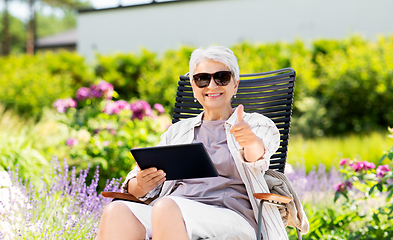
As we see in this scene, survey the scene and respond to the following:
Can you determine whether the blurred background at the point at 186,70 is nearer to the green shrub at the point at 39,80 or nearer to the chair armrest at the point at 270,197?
the green shrub at the point at 39,80

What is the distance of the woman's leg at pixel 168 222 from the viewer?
1.69 metres

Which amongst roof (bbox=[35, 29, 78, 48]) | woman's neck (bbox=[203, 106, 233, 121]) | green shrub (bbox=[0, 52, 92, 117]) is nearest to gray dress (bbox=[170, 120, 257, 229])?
woman's neck (bbox=[203, 106, 233, 121])

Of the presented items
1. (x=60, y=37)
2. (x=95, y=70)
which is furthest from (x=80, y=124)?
(x=60, y=37)

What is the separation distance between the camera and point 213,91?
2184mm

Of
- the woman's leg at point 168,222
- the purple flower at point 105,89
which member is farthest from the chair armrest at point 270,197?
the purple flower at point 105,89

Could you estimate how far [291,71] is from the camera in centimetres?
272

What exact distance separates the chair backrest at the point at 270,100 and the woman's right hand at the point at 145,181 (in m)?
0.90

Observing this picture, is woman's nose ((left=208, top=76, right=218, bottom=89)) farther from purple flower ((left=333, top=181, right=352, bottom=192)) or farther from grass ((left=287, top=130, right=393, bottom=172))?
grass ((left=287, top=130, right=393, bottom=172))

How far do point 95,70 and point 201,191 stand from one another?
11.3 meters

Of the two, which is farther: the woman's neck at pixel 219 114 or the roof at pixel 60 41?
the roof at pixel 60 41

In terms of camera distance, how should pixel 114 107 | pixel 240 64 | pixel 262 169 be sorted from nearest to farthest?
pixel 262 169 < pixel 114 107 < pixel 240 64

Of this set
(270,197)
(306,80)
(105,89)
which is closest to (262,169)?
(270,197)

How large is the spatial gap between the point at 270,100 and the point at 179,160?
1.14m

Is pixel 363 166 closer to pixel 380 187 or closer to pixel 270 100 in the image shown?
pixel 380 187
